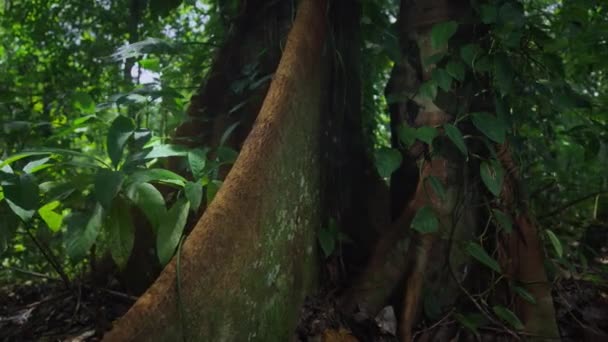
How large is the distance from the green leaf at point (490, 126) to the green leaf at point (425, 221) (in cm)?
41

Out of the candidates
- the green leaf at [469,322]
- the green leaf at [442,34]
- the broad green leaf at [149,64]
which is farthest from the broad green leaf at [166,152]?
the green leaf at [469,322]

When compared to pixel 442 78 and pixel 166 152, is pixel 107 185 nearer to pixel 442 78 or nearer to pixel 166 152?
pixel 166 152

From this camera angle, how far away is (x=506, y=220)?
2.13m

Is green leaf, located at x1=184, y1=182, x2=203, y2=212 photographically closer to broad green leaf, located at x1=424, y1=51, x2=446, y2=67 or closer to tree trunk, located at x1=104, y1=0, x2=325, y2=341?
tree trunk, located at x1=104, y1=0, x2=325, y2=341

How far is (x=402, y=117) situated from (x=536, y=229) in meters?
0.83

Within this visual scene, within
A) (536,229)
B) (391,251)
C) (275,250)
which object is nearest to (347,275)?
(391,251)

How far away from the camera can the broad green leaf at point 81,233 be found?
5.22ft

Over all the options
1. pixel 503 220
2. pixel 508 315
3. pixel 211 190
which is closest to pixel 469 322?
pixel 508 315

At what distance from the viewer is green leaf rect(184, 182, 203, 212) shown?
1.70 meters

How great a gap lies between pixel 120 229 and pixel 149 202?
0.14 meters

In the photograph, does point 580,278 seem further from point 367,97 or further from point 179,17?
point 179,17

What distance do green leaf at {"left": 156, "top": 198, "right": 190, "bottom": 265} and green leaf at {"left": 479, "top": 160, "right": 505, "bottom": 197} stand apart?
4.04 feet

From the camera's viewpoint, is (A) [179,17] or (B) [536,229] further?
(A) [179,17]

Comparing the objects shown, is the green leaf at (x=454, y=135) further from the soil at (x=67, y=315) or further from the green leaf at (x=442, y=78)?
the soil at (x=67, y=315)
